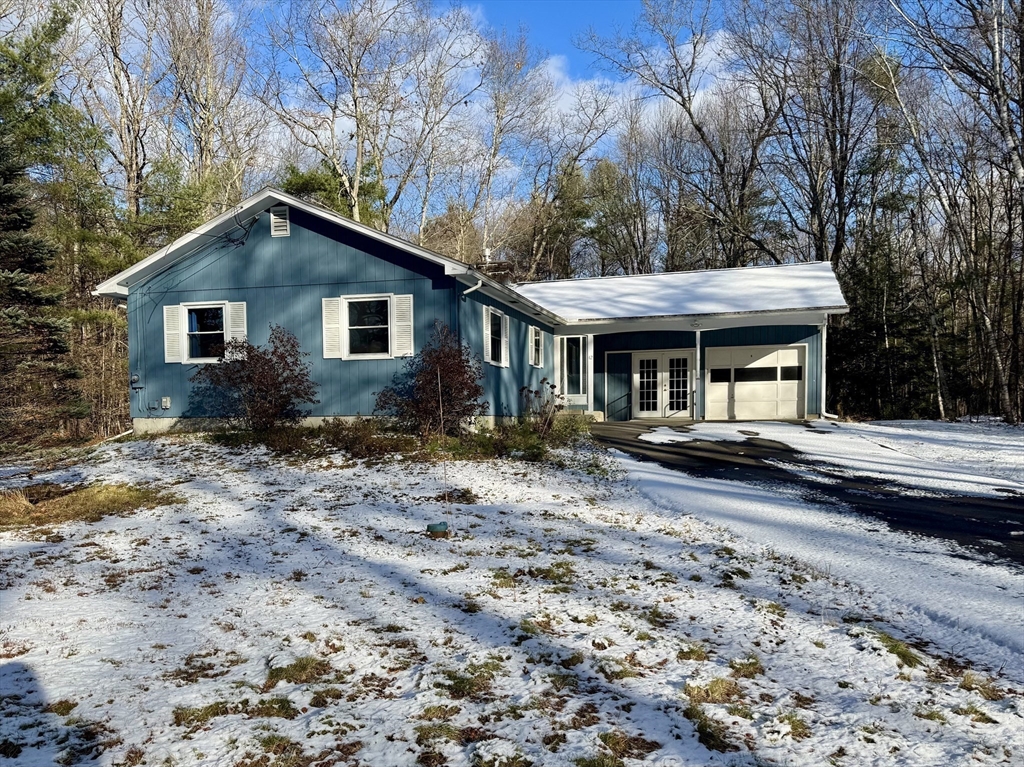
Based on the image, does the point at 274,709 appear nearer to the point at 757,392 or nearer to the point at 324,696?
the point at 324,696

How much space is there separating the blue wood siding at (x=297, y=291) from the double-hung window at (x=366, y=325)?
14cm

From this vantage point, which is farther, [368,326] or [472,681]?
[368,326]

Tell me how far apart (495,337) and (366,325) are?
2993 millimetres

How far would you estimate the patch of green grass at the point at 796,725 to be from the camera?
9.59 feet

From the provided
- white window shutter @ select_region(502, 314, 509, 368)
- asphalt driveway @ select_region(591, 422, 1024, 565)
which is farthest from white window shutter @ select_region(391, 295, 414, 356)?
asphalt driveway @ select_region(591, 422, 1024, 565)

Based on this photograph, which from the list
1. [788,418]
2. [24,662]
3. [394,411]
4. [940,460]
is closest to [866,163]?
[788,418]

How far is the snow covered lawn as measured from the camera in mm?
2875

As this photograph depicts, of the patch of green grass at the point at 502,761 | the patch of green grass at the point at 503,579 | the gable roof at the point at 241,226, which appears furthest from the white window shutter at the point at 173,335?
the patch of green grass at the point at 502,761

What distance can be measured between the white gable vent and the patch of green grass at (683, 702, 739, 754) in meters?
12.2

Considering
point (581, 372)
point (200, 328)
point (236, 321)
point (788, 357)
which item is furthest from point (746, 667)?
point (581, 372)

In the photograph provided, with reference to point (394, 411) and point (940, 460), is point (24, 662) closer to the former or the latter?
point (394, 411)

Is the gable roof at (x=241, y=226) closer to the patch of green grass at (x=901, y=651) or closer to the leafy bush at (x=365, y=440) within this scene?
the leafy bush at (x=365, y=440)

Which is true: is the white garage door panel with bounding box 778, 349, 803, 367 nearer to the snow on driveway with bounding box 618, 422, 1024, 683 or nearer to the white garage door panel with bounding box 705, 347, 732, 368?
the white garage door panel with bounding box 705, 347, 732, 368

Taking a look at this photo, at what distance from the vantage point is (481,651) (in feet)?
12.4
